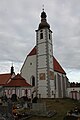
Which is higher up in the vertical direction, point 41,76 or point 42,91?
point 41,76

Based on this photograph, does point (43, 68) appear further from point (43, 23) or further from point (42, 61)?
point (43, 23)

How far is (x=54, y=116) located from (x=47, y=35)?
24.5m

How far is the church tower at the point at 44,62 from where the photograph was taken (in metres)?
44.5

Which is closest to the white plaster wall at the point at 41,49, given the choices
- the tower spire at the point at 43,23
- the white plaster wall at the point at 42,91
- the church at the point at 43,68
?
the church at the point at 43,68

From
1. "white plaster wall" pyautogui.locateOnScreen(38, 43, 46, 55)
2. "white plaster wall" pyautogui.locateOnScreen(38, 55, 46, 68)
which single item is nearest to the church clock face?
"white plaster wall" pyautogui.locateOnScreen(38, 55, 46, 68)

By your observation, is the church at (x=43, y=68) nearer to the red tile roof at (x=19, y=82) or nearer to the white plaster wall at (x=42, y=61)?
the white plaster wall at (x=42, y=61)

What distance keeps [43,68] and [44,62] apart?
4.50 feet

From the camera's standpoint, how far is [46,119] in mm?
25406

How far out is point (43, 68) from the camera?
149 feet

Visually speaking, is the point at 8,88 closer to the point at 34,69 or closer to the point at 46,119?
the point at 34,69

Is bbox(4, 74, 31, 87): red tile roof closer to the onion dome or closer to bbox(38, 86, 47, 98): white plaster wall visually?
bbox(38, 86, 47, 98): white plaster wall

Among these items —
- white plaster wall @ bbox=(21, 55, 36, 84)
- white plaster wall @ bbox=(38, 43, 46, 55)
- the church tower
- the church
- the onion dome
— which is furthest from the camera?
the onion dome

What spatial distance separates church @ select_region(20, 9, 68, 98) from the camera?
4478 cm

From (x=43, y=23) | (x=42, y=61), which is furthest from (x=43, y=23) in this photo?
(x=42, y=61)
